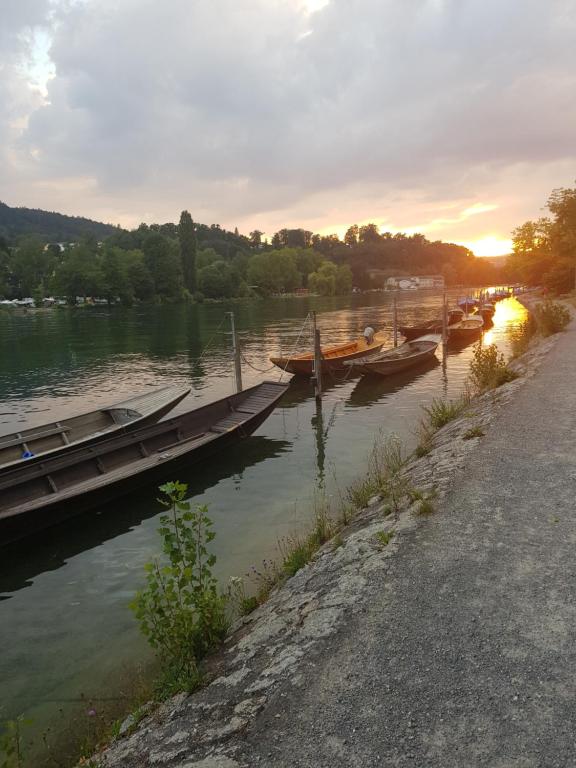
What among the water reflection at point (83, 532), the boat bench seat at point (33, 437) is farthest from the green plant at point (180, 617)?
the boat bench seat at point (33, 437)

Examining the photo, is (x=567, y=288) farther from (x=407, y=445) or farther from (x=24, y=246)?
(x=24, y=246)

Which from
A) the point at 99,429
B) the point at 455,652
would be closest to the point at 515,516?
the point at 455,652

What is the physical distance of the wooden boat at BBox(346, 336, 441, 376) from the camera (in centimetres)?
2488

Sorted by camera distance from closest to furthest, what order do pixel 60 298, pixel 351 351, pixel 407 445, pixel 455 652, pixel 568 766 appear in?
pixel 568 766, pixel 455 652, pixel 407 445, pixel 351 351, pixel 60 298

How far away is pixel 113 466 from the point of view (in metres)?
12.7

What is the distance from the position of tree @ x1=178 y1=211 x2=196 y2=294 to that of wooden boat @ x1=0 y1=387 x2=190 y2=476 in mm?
111700

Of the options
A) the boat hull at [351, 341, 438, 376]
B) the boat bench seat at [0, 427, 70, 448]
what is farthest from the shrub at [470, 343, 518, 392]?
the boat bench seat at [0, 427, 70, 448]

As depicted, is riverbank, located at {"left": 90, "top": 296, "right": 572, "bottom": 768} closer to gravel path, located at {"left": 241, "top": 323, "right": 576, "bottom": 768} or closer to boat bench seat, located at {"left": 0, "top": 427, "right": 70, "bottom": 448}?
gravel path, located at {"left": 241, "top": 323, "right": 576, "bottom": 768}

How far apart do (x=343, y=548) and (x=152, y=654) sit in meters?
3.00

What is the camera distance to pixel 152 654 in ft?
22.7

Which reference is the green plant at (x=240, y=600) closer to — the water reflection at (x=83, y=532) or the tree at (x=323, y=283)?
the water reflection at (x=83, y=532)

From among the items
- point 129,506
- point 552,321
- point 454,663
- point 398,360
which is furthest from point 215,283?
point 454,663

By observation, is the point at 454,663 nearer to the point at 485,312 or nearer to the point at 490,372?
the point at 490,372

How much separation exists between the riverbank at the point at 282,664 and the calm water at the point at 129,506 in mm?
2389
